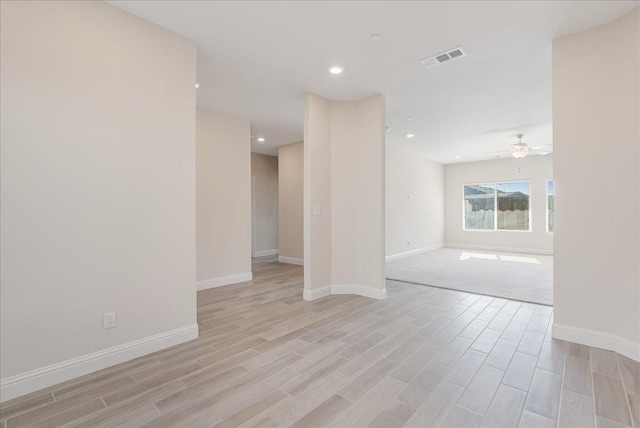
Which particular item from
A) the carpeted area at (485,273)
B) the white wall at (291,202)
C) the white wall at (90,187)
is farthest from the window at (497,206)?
the white wall at (90,187)

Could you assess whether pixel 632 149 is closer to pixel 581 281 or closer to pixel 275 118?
pixel 581 281

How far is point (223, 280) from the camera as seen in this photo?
5.07m

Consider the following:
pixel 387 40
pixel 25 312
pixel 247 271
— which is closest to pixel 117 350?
pixel 25 312

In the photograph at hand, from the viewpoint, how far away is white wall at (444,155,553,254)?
8688 mm

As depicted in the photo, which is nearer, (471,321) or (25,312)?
(25,312)

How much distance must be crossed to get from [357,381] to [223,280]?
3510 mm

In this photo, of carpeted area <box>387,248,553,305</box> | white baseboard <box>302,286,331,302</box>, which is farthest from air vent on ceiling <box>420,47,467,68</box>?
carpeted area <box>387,248,553,305</box>

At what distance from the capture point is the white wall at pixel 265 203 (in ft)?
27.1

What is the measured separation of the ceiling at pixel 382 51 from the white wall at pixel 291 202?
5.68 ft

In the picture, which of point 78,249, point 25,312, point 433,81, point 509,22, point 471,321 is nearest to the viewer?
point 25,312

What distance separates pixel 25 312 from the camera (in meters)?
2.01

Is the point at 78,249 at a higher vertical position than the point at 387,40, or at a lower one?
lower

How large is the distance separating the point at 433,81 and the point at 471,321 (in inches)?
119

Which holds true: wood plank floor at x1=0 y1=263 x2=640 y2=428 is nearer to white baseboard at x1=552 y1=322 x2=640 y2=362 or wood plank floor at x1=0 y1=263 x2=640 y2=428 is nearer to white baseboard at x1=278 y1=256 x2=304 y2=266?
white baseboard at x1=552 y1=322 x2=640 y2=362
